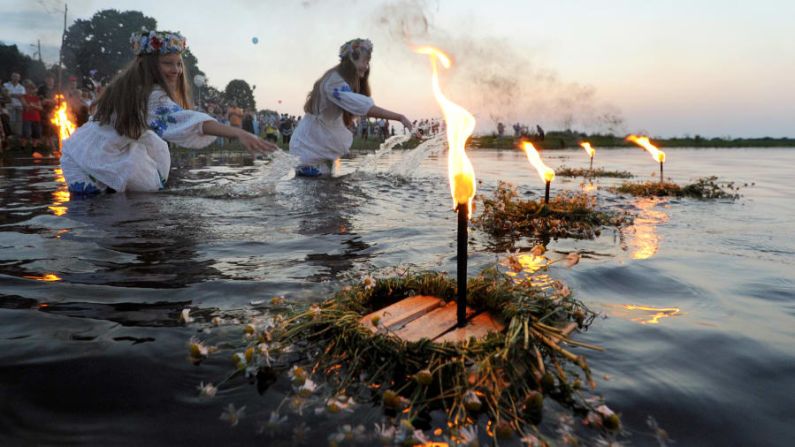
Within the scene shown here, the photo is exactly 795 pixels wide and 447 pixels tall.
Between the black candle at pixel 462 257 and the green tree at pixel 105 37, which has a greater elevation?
the green tree at pixel 105 37

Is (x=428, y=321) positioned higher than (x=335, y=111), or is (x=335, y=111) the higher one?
(x=335, y=111)

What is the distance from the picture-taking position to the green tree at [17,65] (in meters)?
51.2

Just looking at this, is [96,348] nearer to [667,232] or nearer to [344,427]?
[344,427]

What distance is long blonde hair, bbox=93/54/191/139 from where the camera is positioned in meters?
6.34

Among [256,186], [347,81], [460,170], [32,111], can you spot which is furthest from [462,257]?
[32,111]

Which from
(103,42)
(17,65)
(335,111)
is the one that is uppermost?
(103,42)

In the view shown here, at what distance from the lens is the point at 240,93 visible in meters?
92.5

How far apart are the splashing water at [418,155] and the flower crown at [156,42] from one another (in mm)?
4524

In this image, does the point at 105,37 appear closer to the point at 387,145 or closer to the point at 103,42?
the point at 103,42

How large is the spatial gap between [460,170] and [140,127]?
5.78 m

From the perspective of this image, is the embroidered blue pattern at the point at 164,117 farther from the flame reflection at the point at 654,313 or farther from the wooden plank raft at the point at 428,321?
the flame reflection at the point at 654,313

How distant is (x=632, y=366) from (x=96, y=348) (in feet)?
8.08

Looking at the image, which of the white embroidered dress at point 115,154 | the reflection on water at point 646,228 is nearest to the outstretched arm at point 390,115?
the white embroidered dress at point 115,154

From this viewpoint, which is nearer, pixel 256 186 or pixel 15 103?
pixel 256 186
